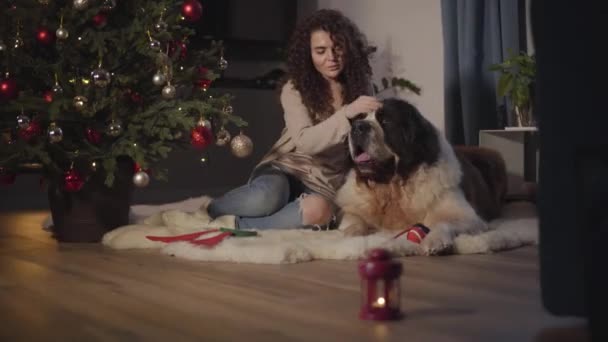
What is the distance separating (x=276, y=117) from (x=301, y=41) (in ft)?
8.01

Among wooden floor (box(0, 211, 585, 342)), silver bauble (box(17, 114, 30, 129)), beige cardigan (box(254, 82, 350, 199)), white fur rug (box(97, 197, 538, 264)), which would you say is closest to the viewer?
wooden floor (box(0, 211, 585, 342))

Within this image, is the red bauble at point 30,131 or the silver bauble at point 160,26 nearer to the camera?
the red bauble at point 30,131

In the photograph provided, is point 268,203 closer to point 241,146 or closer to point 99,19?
point 241,146

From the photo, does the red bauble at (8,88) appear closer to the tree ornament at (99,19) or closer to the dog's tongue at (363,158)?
the tree ornament at (99,19)

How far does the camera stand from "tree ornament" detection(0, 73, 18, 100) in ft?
7.92

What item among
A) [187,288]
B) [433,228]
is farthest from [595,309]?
[433,228]

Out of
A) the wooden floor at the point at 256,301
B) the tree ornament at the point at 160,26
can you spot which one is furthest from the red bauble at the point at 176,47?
the wooden floor at the point at 256,301

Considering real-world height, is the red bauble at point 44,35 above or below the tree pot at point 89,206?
above

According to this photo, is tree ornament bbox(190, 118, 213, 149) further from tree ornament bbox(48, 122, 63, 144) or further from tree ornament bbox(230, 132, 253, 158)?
tree ornament bbox(48, 122, 63, 144)

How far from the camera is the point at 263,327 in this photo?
1333 mm

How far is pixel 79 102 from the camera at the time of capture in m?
2.43

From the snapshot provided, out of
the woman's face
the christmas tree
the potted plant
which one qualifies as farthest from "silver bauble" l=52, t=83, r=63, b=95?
the potted plant

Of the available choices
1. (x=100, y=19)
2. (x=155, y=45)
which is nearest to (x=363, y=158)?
(x=155, y=45)

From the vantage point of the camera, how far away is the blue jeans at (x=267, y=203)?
2.71 metres
